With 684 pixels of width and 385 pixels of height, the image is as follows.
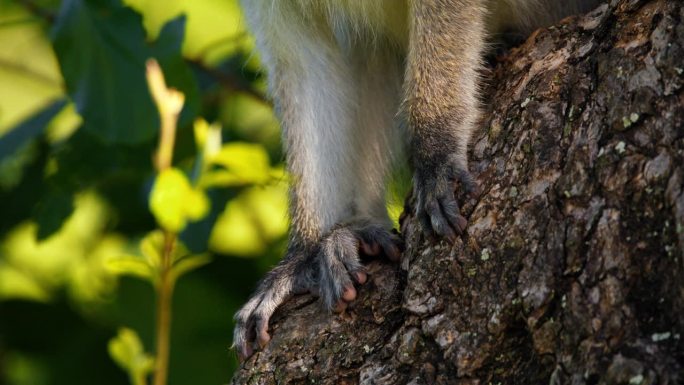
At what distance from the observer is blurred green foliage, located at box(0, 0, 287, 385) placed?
167 inches

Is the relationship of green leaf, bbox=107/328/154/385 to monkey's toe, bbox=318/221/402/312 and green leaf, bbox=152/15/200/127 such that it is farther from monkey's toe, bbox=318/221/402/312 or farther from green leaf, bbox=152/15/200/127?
green leaf, bbox=152/15/200/127

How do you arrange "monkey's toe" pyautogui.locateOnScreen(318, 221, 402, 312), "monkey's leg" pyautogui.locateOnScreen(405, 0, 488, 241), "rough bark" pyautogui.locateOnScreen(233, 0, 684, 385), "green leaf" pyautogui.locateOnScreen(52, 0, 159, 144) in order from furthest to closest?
"green leaf" pyautogui.locateOnScreen(52, 0, 159, 144), "monkey's leg" pyautogui.locateOnScreen(405, 0, 488, 241), "monkey's toe" pyautogui.locateOnScreen(318, 221, 402, 312), "rough bark" pyautogui.locateOnScreen(233, 0, 684, 385)

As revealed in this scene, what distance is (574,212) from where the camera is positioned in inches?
113

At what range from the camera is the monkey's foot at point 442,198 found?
10.6ft

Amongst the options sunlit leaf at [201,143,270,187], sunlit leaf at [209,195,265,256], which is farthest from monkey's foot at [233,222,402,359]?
sunlit leaf at [209,195,265,256]

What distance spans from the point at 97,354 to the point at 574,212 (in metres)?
3.70

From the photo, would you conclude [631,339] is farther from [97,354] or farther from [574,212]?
[97,354]

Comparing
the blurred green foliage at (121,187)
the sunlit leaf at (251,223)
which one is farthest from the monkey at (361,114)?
the sunlit leaf at (251,223)

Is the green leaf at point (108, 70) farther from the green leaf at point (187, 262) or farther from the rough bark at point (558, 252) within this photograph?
the rough bark at point (558, 252)

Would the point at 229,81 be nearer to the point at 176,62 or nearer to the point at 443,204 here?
the point at 176,62

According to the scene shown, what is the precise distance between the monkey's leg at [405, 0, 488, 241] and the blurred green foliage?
33.5 inches

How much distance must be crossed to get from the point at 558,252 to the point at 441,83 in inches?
49.8

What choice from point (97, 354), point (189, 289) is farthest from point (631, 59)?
point (97, 354)

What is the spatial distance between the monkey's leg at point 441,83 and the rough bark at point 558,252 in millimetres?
254
